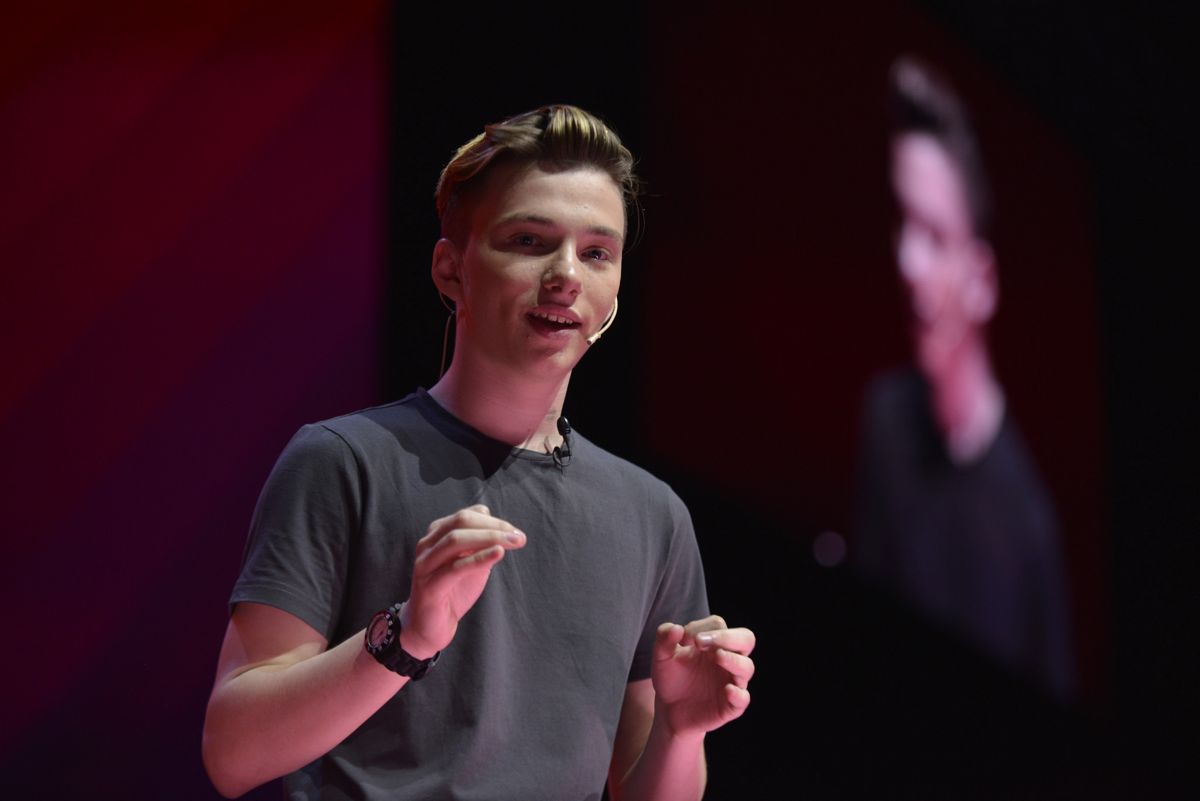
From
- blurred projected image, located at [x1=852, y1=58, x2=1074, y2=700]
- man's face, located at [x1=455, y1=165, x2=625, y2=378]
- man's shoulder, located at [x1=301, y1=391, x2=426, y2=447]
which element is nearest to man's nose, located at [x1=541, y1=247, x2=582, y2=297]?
man's face, located at [x1=455, y1=165, x2=625, y2=378]

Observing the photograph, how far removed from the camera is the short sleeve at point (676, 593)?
1.72 m

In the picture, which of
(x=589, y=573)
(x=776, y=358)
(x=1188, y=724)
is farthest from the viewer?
(x=1188, y=724)

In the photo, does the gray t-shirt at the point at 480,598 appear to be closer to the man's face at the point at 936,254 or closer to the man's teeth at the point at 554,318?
the man's teeth at the point at 554,318

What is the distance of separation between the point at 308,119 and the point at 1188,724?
178 inches

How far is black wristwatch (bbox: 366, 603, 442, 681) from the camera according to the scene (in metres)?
1.27

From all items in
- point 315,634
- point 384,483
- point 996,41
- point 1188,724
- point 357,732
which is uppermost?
point 996,41

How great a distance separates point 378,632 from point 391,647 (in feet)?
0.07

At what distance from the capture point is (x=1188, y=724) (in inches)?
206

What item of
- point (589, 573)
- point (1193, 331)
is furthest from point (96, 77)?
point (1193, 331)

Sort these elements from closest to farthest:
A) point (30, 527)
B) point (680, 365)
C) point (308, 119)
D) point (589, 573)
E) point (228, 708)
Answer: point (228, 708)
point (589, 573)
point (30, 527)
point (308, 119)
point (680, 365)

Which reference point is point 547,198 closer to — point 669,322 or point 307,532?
point 307,532

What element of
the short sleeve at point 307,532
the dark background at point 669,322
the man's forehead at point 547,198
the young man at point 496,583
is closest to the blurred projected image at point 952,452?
the dark background at point 669,322

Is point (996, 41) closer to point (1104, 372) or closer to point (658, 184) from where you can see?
point (1104, 372)

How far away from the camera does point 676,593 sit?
1738 millimetres
